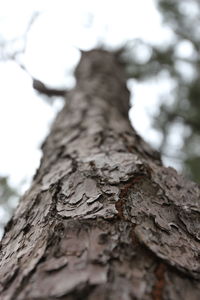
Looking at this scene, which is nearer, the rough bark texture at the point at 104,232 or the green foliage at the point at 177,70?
the rough bark texture at the point at 104,232

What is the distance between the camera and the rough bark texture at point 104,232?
0.76m

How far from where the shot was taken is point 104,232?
3.05 ft

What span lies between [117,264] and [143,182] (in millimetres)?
479

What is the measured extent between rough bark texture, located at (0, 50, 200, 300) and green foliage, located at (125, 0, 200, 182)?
2.68 meters

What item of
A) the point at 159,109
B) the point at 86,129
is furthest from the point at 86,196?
the point at 159,109

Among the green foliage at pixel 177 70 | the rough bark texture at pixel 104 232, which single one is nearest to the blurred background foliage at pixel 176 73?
the green foliage at pixel 177 70

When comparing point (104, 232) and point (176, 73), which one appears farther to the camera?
point (176, 73)

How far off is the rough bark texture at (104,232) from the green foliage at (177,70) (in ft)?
8.79

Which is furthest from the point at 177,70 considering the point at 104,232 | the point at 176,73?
the point at 104,232

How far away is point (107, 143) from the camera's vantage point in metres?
1.72

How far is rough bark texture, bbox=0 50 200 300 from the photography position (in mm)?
763

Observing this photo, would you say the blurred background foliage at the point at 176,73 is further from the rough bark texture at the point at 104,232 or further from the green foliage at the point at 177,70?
the rough bark texture at the point at 104,232

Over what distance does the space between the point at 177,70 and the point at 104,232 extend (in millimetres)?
4057

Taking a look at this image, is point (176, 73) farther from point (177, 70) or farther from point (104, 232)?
point (104, 232)
